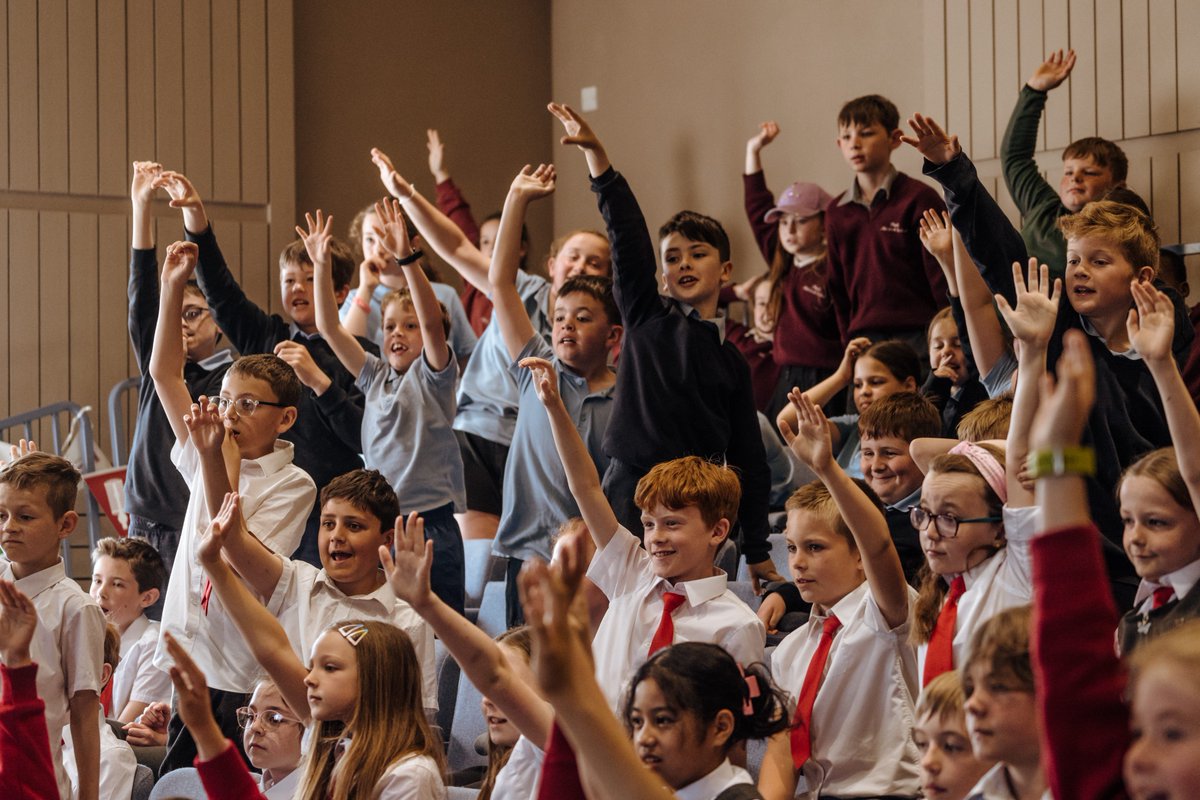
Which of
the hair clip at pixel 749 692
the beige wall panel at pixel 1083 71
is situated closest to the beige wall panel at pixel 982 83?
the beige wall panel at pixel 1083 71

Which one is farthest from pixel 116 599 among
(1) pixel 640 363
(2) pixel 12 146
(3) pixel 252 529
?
(2) pixel 12 146

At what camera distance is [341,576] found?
3336 mm

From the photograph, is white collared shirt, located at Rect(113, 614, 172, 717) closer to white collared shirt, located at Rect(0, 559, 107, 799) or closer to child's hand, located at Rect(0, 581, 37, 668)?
white collared shirt, located at Rect(0, 559, 107, 799)

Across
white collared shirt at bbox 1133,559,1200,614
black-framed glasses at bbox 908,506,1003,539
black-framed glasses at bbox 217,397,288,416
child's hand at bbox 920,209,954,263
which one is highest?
child's hand at bbox 920,209,954,263

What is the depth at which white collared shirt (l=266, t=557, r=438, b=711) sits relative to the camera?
10.6ft

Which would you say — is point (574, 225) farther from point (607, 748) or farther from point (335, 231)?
point (607, 748)

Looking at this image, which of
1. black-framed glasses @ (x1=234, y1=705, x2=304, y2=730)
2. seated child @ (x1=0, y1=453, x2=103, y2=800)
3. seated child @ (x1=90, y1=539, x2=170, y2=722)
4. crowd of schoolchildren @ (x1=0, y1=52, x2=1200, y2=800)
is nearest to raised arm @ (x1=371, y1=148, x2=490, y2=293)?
crowd of schoolchildren @ (x1=0, y1=52, x2=1200, y2=800)

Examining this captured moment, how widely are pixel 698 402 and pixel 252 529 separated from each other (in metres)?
1.14

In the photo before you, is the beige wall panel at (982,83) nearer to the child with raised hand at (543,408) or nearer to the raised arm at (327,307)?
the child with raised hand at (543,408)

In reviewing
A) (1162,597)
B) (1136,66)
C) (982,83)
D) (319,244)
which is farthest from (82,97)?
(1162,597)

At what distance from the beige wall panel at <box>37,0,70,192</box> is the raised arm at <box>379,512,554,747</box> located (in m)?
4.95

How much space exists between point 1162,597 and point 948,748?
609 mm

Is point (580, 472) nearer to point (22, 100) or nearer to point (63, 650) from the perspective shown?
point (63, 650)

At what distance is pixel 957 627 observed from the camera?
258cm
